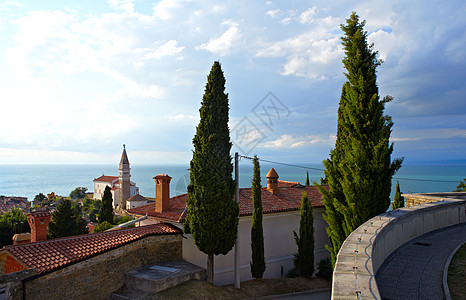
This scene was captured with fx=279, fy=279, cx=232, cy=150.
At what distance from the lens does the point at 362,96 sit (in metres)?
10.0

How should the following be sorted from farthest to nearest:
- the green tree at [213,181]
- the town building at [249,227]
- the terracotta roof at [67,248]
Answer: the town building at [249,227] < the green tree at [213,181] < the terracotta roof at [67,248]

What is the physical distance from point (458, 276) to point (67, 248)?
34.9 feet

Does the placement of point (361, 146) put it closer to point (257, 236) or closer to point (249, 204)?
point (257, 236)

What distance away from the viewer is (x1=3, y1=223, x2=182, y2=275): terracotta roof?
324 inches

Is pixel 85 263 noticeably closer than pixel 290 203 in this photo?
Yes

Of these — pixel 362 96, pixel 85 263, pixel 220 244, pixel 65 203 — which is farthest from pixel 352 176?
pixel 65 203

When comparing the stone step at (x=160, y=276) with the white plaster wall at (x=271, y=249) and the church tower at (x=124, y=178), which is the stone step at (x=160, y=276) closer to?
the white plaster wall at (x=271, y=249)

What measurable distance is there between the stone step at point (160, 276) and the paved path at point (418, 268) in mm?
7269

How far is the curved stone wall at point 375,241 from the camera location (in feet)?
11.4

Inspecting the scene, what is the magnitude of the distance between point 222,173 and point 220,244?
2.96 m

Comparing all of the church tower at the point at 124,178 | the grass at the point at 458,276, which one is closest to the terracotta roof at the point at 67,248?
the grass at the point at 458,276

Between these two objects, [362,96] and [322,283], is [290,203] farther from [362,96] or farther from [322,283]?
[362,96]

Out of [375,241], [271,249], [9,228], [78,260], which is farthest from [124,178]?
[375,241]

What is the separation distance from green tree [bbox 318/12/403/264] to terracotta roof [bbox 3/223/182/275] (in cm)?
753
